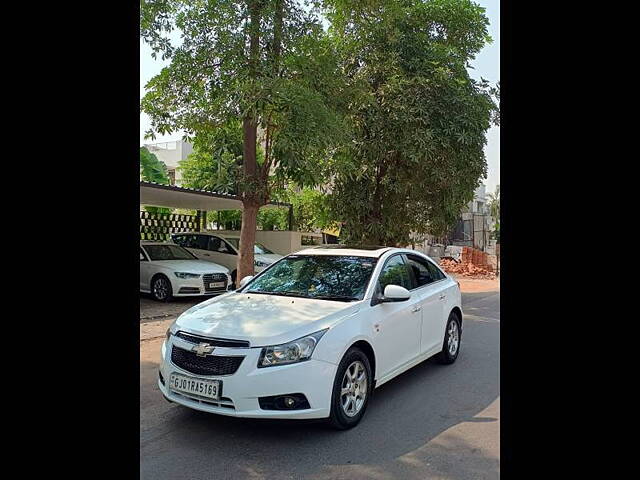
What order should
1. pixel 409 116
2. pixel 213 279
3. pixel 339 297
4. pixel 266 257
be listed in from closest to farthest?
pixel 339 297 → pixel 409 116 → pixel 213 279 → pixel 266 257

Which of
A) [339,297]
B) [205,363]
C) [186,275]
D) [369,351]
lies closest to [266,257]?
[186,275]

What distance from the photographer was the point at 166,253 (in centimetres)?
1227

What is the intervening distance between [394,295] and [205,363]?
1.84 meters

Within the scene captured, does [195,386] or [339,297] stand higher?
[339,297]

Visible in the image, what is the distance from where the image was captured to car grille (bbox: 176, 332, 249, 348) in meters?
4.06

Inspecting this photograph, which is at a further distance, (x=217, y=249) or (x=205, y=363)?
(x=217, y=249)

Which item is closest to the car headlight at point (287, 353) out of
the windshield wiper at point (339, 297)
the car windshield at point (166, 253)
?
the windshield wiper at point (339, 297)

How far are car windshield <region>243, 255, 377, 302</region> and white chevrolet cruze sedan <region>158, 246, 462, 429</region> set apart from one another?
11 mm

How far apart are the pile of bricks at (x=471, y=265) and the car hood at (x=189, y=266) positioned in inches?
554

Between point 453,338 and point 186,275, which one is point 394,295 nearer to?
point 453,338
